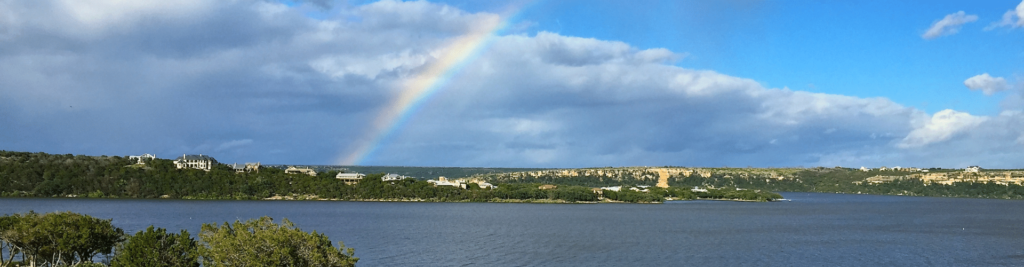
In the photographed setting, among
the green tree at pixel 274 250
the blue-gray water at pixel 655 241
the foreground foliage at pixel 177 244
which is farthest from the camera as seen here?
the blue-gray water at pixel 655 241

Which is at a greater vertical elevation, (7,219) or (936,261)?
(7,219)

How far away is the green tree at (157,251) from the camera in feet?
123

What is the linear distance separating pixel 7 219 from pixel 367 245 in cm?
3634

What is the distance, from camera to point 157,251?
125ft

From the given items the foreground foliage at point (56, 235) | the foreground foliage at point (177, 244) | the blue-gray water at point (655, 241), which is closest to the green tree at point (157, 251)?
the foreground foliage at point (177, 244)

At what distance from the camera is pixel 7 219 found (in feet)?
140

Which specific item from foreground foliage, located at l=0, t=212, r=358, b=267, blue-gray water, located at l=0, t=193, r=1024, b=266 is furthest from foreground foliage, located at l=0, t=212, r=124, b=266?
blue-gray water, located at l=0, t=193, r=1024, b=266

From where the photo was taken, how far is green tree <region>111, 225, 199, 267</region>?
1476 inches

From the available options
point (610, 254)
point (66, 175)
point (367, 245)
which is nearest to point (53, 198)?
point (66, 175)

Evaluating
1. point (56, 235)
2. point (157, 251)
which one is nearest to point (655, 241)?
point (157, 251)

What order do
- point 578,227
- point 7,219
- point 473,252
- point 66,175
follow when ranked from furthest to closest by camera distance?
point 66,175
point 578,227
point 473,252
point 7,219

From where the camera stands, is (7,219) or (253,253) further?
(7,219)

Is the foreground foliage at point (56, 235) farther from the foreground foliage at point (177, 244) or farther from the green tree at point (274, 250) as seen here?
the green tree at point (274, 250)

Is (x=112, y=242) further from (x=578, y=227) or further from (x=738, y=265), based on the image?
(x=578, y=227)
